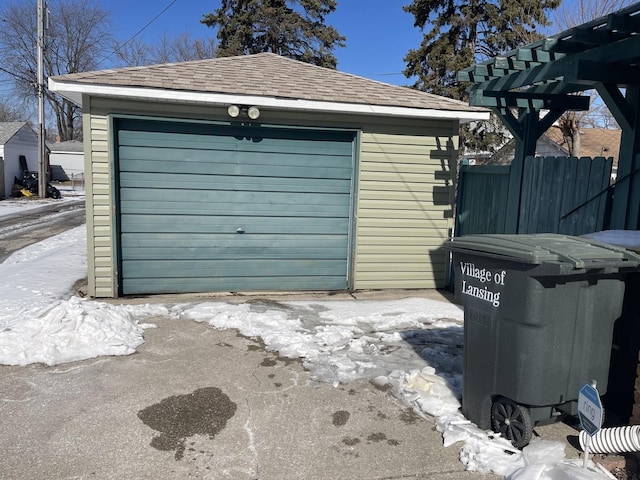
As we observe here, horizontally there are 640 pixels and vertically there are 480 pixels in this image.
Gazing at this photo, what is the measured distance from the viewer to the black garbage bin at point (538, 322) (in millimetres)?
2812

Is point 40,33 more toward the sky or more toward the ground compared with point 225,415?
more toward the sky

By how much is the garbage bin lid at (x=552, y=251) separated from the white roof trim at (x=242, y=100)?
366 cm

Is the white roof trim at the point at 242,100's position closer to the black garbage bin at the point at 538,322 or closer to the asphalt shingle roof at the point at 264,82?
the asphalt shingle roof at the point at 264,82

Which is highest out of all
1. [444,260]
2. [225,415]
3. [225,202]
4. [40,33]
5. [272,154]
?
[40,33]

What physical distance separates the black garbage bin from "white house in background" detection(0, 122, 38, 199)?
25851 millimetres

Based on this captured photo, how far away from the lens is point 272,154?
667cm

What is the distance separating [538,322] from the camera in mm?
2809

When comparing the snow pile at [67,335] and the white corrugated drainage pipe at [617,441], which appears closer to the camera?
the white corrugated drainage pipe at [617,441]

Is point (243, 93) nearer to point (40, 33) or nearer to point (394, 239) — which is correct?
point (394, 239)

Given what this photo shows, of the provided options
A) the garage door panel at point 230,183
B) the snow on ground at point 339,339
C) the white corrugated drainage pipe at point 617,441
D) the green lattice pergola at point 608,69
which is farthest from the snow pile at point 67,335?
the green lattice pergola at point 608,69

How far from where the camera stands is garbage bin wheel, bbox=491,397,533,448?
2918mm

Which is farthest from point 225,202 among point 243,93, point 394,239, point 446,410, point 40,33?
point 40,33

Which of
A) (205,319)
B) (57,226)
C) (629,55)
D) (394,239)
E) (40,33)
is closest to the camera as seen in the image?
(629,55)

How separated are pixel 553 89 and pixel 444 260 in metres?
2.75
